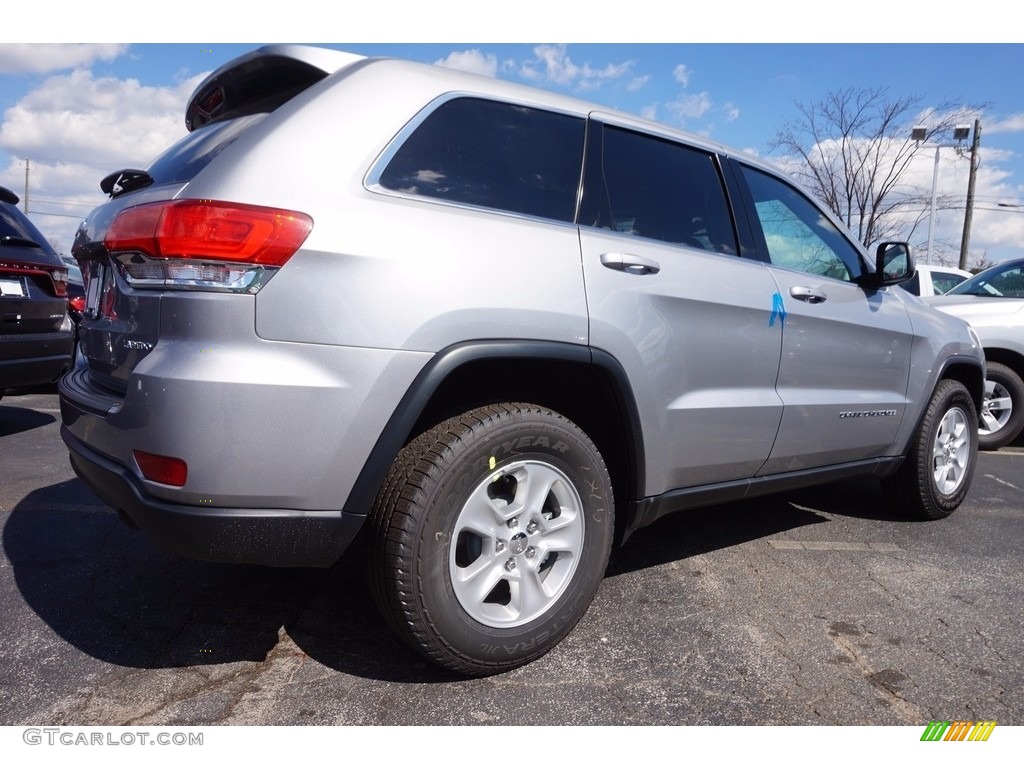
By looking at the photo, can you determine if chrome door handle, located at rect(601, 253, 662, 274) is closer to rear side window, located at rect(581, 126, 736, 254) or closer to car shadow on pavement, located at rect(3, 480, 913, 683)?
rear side window, located at rect(581, 126, 736, 254)

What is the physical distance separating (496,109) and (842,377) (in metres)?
2.02

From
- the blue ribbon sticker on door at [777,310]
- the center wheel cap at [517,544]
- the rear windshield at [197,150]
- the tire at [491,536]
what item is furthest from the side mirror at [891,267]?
the rear windshield at [197,150]

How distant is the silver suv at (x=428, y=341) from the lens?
1919 millimetres

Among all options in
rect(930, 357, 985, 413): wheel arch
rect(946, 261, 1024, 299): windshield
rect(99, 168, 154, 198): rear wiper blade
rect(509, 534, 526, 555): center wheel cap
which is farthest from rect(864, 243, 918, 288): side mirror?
rect(946, 261, 1024, 299): windshield

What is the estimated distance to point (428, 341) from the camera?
2051 millimetres

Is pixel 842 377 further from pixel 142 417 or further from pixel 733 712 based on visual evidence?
pixel 142 417

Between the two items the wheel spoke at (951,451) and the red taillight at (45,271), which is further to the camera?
the red taillight at (45,271)

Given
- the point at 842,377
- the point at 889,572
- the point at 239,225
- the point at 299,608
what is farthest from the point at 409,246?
the point at 889,572

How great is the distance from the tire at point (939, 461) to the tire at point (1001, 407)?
230 centimetres

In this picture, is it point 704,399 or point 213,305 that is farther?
point 704,399

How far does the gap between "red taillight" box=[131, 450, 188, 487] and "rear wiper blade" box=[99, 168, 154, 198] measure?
95 cm

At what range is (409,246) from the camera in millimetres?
2039

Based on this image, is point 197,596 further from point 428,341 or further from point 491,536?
point 428,341
